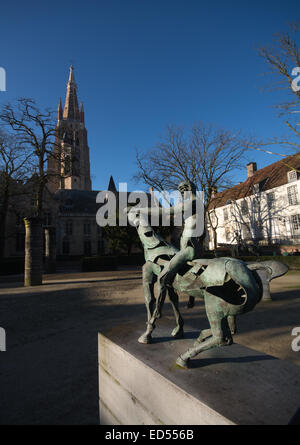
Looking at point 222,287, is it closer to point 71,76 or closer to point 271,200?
point 271,200

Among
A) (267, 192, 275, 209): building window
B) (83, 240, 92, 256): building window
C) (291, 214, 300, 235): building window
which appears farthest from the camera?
(83, 240, 92, 256): building window

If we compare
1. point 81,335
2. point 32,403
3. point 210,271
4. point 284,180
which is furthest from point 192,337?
point 284,180

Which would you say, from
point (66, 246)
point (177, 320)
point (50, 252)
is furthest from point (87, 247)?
point (177, 320)

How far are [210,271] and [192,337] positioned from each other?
4.83 feet

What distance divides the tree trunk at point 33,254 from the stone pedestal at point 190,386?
10.8 meters

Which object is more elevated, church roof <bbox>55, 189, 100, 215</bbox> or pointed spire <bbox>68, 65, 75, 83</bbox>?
pointed spire <bbox>68, 65, 75, 83</bbox>

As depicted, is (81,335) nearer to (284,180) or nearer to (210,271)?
(210,271)

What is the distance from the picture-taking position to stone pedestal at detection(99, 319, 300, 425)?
1.75 metres

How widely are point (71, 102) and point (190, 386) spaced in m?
87.8

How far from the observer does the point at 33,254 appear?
12766 millimetres

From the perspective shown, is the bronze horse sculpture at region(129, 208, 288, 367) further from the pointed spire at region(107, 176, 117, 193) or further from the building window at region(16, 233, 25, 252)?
the pointed spire at region(107, 176, 117, 193)
